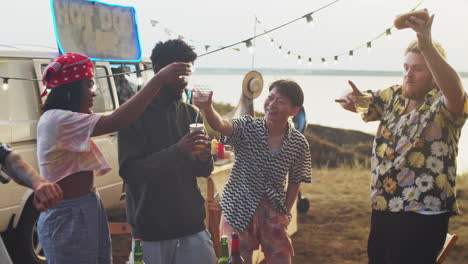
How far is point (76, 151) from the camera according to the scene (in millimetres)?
1881

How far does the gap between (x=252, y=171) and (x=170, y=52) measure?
81 centimetres

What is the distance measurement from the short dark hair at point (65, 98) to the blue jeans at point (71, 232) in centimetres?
39

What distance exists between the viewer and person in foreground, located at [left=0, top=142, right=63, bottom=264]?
150cm

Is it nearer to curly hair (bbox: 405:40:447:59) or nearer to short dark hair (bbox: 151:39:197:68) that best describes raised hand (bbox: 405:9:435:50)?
curly hair (bbox: 405:40:447:59)

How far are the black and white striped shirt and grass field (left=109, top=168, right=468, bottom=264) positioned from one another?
202cm

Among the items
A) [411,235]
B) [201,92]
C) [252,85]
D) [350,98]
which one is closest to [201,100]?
[201,92]

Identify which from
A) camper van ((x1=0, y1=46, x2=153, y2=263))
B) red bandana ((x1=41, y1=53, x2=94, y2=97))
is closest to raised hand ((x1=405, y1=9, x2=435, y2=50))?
red bandana ((x1=41, y1=53, x2=94, y2=97))

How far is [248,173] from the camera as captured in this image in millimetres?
2514

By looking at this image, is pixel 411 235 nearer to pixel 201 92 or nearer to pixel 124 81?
pixel 201 92

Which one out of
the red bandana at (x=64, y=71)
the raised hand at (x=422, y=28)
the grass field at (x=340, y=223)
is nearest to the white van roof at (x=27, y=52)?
the red bandana at (x=64, y=71)

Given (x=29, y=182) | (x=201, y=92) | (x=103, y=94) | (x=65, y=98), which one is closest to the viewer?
(x=29, y=182)

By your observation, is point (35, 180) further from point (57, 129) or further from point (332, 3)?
point (332, 3)

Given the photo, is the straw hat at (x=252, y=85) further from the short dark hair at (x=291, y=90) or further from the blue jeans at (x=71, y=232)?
the blue jeans at (x=71, y=232)

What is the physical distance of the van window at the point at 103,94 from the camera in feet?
14.9
